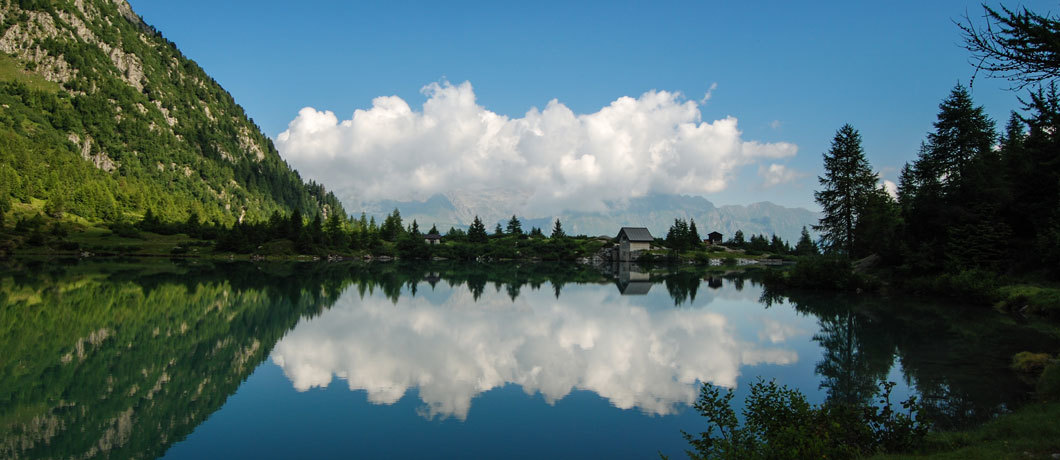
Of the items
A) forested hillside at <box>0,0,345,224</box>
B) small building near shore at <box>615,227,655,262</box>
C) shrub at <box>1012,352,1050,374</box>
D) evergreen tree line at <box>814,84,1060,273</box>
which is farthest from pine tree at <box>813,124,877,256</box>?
forested hillside at <box>0,0,345,224</box>

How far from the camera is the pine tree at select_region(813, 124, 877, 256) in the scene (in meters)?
54.4

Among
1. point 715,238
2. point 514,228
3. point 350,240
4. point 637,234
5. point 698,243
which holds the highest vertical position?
point 514,228

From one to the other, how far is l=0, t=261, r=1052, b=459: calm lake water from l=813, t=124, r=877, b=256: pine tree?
65.5 feet

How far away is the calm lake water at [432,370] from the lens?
11719mm

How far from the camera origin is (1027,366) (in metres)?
16.7

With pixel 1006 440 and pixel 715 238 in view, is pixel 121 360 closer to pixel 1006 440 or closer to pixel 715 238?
pixel 1006 440

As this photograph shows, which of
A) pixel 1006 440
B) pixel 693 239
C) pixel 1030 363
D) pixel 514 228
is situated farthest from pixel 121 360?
pixel 514 228

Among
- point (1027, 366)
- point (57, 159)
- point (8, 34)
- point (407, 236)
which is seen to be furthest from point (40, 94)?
point (1027, 366)

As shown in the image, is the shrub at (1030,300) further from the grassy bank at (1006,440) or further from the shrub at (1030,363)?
the grassy bank at (1006,440)

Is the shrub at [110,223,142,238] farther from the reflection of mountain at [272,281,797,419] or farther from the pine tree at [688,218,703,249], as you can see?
the pine tree at [688,218,703,249]

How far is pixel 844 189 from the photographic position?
54.8 metres

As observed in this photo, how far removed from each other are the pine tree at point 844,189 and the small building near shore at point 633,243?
2462 inches

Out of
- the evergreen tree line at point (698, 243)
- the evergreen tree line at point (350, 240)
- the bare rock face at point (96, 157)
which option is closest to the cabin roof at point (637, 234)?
the evergreen tree line at point (698, 243)

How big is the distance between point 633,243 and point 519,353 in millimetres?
101856
